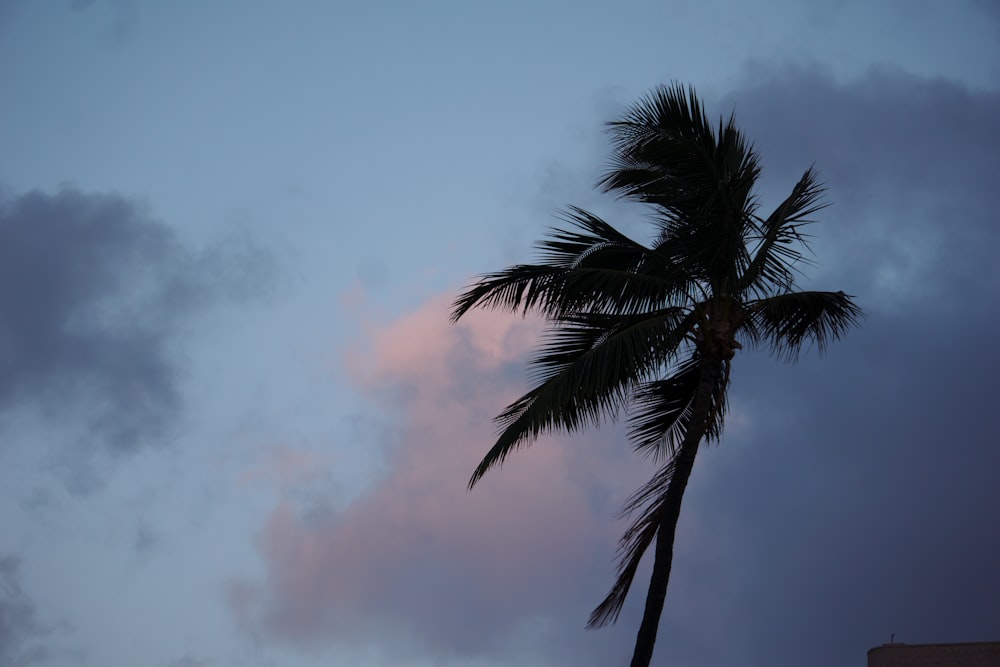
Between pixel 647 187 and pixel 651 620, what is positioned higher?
pixel 647 187

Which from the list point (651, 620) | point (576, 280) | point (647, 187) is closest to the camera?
point (651, 620)

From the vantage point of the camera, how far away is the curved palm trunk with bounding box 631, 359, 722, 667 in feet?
46.6

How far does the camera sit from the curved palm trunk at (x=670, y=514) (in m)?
14.2

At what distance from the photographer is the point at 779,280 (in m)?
16.3

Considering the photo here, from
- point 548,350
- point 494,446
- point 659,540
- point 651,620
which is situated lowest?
point 651,620

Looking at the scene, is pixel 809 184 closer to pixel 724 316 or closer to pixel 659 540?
pixel 724 316

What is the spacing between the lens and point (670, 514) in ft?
48.9

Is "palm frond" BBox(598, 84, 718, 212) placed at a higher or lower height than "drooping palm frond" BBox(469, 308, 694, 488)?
higher

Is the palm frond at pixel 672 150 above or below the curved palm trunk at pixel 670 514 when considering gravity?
above

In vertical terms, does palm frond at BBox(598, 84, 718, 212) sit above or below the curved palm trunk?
above

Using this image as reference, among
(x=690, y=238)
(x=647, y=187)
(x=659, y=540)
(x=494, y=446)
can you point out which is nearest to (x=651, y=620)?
(x=659, y=540)

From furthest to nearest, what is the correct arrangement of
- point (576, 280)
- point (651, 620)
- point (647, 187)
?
point (647, 187), point (576, 280), point (651, 620)

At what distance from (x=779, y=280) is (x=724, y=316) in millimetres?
1217

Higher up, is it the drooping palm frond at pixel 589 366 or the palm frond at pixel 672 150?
the palm frond at pixel 672 150
